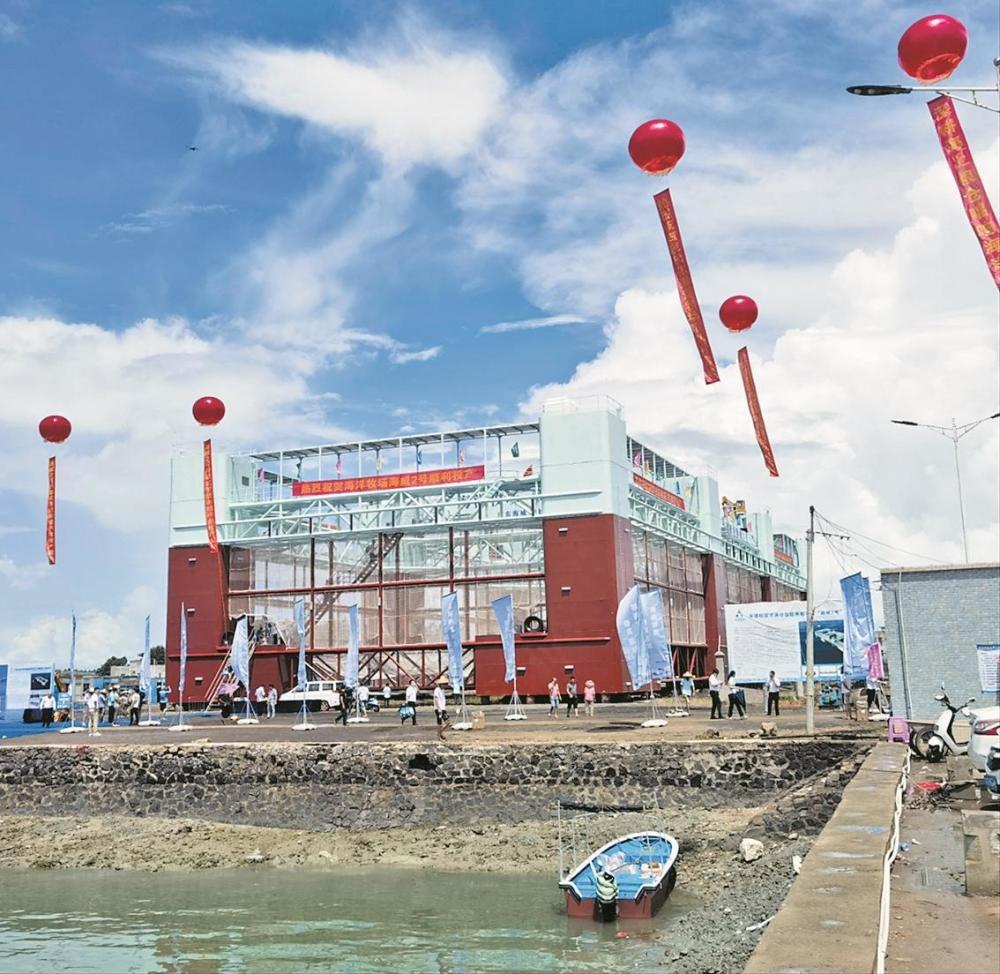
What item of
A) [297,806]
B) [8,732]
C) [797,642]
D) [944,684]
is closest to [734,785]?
[944,684]

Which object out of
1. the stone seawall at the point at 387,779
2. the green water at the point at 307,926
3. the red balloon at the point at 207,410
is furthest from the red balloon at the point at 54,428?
the green water at the point at 307,926

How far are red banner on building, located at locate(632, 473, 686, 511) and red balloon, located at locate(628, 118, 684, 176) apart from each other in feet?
118

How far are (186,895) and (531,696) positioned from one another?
2903cm

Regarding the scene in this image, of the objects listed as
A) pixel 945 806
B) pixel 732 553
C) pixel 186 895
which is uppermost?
pixel 732 553

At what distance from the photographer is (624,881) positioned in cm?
1773

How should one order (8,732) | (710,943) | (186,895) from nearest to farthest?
(710,943) < (186,895) < (8,732)

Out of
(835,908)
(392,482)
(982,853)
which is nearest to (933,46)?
(982,853)

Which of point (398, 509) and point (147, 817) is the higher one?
point (398, 509)

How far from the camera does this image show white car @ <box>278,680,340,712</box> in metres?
50.3

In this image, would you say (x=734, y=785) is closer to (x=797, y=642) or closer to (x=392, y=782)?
(x=392, y=782)

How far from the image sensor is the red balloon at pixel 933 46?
44.7 feet

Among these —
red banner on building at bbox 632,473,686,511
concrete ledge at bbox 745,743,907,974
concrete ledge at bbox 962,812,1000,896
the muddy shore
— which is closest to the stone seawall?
the muddy shore

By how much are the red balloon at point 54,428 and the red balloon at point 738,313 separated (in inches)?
1077

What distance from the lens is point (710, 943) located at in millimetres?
13055
